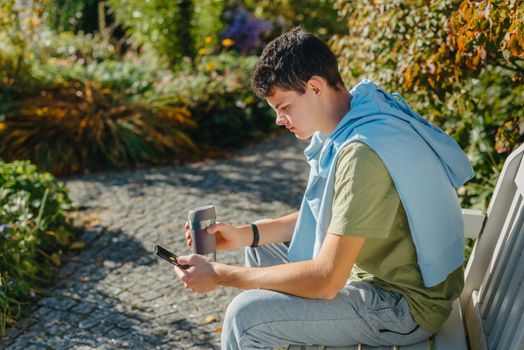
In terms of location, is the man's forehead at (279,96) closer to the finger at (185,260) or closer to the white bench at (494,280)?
the finger at (185,260)

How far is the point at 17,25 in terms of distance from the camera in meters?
6.65

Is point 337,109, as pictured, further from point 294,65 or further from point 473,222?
point 473,222

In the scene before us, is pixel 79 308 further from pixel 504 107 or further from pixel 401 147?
pixel 504 107

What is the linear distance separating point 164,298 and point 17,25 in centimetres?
414

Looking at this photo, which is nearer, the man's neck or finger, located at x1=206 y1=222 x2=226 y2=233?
the man's neck

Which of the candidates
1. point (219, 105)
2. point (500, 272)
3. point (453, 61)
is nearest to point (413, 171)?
point (500, 272)

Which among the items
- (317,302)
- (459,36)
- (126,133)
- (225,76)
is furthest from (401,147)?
(225,76)

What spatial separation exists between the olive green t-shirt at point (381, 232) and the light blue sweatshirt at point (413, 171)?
4 cm

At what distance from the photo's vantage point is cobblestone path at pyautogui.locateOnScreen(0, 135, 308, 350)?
3346mm

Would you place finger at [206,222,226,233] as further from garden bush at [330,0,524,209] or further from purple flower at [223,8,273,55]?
purple flower at [223,8,273,55]

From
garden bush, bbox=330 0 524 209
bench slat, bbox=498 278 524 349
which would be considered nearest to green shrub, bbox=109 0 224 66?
garden bush, bbox=330 0 524 209

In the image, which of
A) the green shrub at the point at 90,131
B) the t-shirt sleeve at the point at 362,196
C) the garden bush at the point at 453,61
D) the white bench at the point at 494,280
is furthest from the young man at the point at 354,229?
the green shrub at the point at 90,131

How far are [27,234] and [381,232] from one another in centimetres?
272

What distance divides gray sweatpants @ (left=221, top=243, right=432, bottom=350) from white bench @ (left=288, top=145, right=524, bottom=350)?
0.20ft
